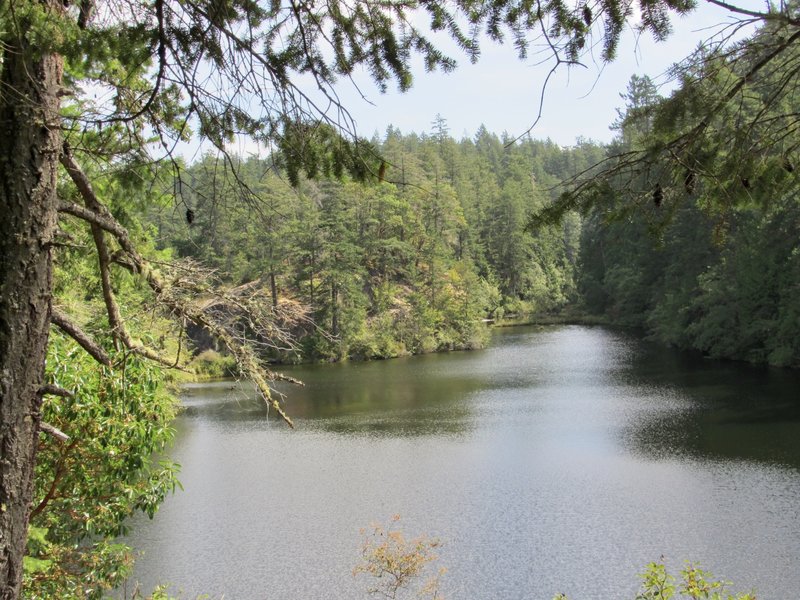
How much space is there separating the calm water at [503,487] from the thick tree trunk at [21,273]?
3.06 metres

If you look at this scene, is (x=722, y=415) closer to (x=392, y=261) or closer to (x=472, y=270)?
(x=392, y=261)

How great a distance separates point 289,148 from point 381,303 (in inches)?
1272

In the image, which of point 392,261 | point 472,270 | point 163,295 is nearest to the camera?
point 163,295

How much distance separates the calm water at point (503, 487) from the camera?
944cm

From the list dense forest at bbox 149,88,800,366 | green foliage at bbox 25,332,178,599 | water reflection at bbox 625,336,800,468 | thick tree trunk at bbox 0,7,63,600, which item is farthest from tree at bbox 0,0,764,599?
dense forest at bbox 149,88,800,366

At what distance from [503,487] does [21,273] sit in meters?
11.2

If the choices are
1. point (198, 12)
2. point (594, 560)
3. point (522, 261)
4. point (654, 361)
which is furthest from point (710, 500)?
point (522, 261)

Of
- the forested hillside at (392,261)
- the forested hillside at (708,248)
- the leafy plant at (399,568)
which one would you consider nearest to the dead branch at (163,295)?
the forested hillside at (708,248)

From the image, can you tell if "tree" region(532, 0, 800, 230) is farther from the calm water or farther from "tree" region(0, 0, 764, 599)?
the calm water

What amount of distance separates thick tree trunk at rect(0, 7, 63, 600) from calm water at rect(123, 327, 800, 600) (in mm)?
3062

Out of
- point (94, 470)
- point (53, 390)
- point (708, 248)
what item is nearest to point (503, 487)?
point (94, 470)

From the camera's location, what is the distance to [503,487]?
12742 millimetres

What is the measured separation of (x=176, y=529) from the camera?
37.1ft

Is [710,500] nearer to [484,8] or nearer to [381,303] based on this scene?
[484,8]
